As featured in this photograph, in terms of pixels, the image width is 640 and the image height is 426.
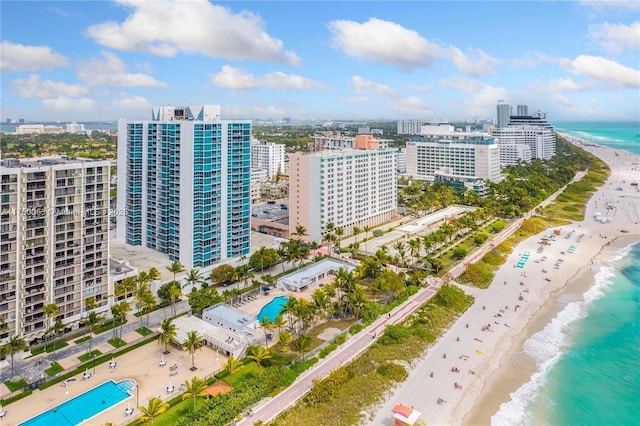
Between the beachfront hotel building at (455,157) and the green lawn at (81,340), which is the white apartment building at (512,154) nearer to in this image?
the beachfront hotel building at (455,157)

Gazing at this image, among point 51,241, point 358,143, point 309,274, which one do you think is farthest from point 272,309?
point 358,143

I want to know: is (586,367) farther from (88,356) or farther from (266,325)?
(88,356)

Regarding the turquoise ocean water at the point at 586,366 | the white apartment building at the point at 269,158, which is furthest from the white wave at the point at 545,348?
the white apartment building at the point at 269,158

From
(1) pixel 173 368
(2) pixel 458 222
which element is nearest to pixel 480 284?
(2) pixel 458 222

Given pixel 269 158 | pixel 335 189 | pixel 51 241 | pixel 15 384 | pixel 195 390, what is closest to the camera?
pixel 195 390

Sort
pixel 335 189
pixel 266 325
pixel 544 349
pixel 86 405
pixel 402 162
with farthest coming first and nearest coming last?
pixel 402 162 → pixel 335 189 → pixel 544 349 → pixel 266 325 → pixel 86 405

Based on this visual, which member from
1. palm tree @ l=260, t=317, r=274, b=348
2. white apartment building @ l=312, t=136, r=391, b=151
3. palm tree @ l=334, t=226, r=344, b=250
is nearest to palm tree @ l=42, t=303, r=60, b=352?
palm tree @ l=260, t=317, r=274, b=348

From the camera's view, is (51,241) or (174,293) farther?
(174,293)
